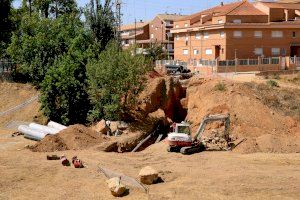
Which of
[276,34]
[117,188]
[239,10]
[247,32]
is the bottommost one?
[117,188]

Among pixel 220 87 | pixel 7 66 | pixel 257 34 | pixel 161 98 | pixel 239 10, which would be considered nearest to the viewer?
pixel 161 98

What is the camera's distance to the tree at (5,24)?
4734cm

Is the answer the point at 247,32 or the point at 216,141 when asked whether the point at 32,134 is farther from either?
the point at 247,32

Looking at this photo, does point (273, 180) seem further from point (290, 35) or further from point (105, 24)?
point (290, 35)

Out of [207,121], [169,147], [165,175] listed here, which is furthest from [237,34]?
[165,175]

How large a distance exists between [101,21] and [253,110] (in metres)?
14.8

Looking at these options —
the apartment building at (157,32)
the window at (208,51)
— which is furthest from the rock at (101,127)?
the apartment building at (157,32)

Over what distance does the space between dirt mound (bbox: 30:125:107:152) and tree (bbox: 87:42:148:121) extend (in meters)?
3.12

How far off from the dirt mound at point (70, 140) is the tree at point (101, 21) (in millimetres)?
12271

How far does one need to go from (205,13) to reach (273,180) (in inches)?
1855

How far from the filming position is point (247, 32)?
56.2 m

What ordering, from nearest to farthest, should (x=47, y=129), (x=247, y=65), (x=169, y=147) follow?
1. (x=169, y=147)
2. (x=47, y=129)
3. (x=247, y=65)

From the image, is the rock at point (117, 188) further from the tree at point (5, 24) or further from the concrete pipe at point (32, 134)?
the tree at point (5, 24)

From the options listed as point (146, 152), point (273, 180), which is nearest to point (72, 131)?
point (146, 152)
